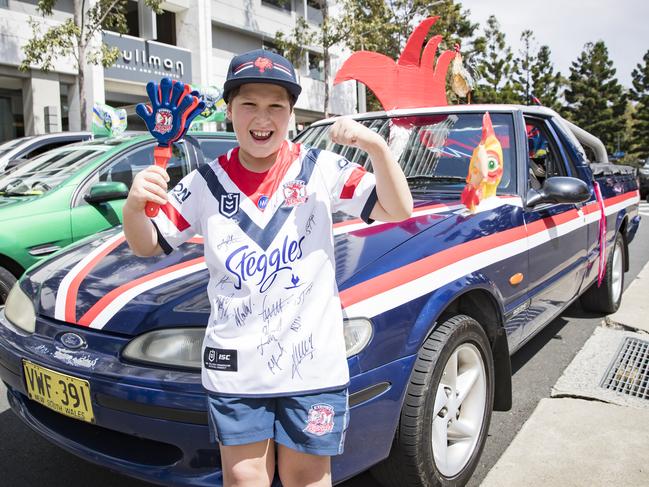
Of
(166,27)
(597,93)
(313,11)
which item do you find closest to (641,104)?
(597,93)

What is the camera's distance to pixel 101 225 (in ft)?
14.1

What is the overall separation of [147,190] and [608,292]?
14.0 ft

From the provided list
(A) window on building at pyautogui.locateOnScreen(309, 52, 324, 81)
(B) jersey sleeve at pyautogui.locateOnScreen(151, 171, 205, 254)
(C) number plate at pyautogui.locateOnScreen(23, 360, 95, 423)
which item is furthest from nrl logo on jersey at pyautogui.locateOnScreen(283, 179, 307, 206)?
(A) window on building at pyautogui.locateOnScreen(309, 52, 324, 81)

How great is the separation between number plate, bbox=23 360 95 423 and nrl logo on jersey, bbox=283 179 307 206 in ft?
3.21

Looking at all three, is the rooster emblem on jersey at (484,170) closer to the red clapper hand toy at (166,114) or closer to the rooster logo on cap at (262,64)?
the rooster logo on cap at (262,64)

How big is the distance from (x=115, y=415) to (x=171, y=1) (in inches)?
815

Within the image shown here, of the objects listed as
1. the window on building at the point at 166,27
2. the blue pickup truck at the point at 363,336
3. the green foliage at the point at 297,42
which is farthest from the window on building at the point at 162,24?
the blue pickup truck at the point at 363,336

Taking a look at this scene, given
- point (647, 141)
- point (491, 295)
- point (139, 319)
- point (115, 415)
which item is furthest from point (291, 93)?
point (647, 141)

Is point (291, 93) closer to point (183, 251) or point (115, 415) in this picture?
point (183, 251)

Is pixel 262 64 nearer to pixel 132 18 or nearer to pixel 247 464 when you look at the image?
pixel 247 464

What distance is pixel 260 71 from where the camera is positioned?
4.91 ft

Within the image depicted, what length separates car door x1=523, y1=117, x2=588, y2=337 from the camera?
3.00 meters

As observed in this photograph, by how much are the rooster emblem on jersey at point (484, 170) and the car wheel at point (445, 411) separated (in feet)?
1.76

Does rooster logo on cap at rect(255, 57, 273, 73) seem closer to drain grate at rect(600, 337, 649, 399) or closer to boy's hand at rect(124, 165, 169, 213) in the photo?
boy's hand at rect(124, 165, 169, 213)
